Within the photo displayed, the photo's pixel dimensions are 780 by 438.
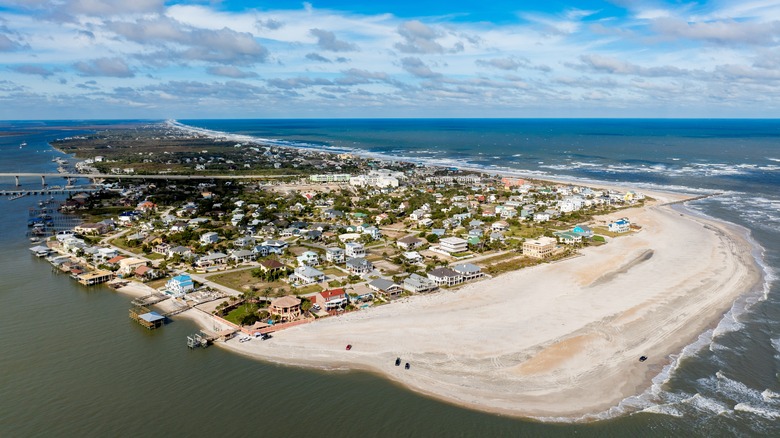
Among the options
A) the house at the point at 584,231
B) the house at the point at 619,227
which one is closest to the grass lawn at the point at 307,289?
the house at the point at 584,231

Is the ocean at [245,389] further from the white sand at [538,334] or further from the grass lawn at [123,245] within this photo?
the grass lawn at [123,245]

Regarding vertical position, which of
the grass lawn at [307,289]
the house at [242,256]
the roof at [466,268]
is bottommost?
the grass lawn at [307,289]

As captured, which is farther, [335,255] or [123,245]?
[123,245]

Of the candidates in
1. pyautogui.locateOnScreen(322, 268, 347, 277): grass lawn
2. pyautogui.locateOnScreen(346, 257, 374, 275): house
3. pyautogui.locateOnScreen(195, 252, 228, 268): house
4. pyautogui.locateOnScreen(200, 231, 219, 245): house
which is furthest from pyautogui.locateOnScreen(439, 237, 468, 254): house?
pyautogui.locateOnScreen(200, 231, 219, 245): house

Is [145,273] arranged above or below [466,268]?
below

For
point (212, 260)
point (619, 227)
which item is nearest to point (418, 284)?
point (212, 260)

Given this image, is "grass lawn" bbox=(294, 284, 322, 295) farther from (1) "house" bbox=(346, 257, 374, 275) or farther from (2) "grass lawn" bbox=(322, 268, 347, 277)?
(1) "house" bbox=(346, 257, 374, 275)

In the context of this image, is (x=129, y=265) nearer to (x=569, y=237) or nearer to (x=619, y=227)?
(x=569, y=237)
